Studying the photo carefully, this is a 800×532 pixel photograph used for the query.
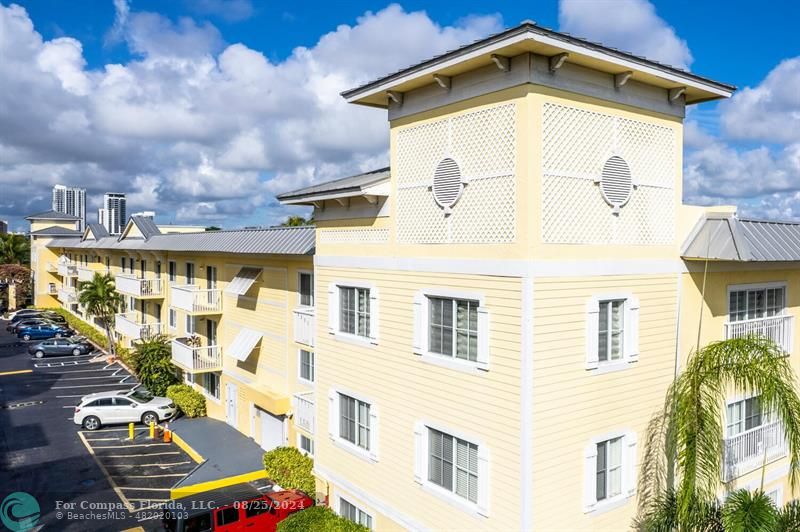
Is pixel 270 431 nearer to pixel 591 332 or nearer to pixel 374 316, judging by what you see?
pixel 374 316

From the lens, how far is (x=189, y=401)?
2814 cm

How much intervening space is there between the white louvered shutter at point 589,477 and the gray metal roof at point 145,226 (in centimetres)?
3259

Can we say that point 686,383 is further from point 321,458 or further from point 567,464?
point 321,458

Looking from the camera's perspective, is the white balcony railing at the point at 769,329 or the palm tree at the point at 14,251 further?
the palm tree at the point at 14,251

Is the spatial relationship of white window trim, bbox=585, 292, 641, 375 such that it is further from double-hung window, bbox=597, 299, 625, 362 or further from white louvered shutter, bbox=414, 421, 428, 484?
white louvered shutter, bbox=414, 421, 428, 484

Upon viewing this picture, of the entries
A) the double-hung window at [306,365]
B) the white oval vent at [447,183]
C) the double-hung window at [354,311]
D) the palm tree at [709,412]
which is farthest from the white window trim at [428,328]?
the double-hung window at [306,365]

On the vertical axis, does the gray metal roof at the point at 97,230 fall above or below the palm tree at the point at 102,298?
above

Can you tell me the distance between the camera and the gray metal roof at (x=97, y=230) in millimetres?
49688

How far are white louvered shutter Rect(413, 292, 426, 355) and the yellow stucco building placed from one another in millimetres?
38

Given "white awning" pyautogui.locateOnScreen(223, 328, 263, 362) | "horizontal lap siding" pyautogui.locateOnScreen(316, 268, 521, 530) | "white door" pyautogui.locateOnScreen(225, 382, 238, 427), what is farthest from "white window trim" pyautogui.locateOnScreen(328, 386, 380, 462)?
"white door" pyautogui.locateOnScreen(225, 382, 238, 427)

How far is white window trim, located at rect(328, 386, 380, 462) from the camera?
1414 centimetres

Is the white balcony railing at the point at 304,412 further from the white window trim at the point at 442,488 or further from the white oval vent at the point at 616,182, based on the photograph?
the white oval vent at the point at 616,182

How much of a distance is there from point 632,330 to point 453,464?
4750mm

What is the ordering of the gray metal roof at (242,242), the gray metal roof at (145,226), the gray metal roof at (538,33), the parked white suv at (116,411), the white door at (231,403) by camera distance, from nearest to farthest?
the gray metal roof at (538,33) → the gray metal roof at (242,242) → the white door at (231,403) → the parked white suv at (116,411) → the gray metal roof at (145,226)
